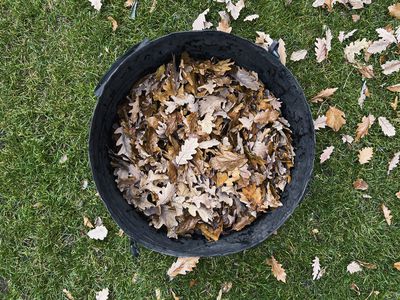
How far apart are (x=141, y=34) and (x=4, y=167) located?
1.04m

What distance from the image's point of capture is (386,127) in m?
2.75

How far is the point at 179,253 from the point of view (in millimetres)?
2172

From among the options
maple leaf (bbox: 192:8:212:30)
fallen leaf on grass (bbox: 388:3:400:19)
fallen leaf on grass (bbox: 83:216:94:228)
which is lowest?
fallen leaf on grass (bbox: 83:216:94:228)

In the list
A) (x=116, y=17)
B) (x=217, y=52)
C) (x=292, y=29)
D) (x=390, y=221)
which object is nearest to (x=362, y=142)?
(x=390, y=221)

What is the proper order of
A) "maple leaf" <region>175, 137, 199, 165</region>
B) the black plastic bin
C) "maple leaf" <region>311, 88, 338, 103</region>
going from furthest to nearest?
"maple leaf" <region>311, 88, 338, 103</region>, "maple leaf" <region>175, 137, 199, 165</region>, the black plastic bin

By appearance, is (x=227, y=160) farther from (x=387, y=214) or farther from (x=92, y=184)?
(x=387, y=214)

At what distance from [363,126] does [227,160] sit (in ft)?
2.91

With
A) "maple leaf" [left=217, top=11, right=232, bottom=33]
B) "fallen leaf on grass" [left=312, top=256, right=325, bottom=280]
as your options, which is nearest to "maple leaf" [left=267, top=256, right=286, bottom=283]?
"fallen leaf on grass" [left=312, top=256, right=325, bottom=280]

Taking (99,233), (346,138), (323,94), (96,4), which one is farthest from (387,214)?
(96,4)

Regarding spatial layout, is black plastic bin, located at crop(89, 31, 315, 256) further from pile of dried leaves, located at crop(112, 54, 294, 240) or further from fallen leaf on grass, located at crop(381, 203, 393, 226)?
fallen leaf on grass, located at crop(381, 203, 393, 226)

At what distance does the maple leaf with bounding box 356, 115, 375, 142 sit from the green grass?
35 mm

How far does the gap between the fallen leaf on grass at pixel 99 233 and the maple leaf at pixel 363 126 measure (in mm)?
1495

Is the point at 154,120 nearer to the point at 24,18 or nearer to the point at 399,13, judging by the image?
the point at 24,18

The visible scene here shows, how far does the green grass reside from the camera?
8.66 feet
